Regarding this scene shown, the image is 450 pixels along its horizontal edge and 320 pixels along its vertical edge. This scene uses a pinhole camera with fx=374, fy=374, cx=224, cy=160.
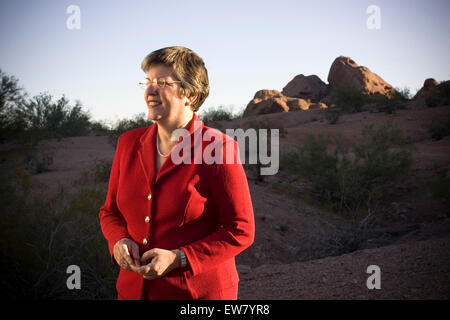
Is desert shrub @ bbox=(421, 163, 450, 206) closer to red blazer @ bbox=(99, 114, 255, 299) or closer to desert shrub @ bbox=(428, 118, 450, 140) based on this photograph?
red blazer @ bbox=(99, 114, 255, 299)

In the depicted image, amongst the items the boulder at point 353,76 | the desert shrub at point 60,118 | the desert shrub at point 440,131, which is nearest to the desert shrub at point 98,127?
the desert shrub at point 60,118

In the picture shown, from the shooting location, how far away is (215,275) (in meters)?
1.77

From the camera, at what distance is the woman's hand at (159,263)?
5.23ft

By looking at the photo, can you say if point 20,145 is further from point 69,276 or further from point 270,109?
point 270,109

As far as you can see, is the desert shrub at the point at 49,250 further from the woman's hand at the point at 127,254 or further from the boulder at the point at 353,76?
the boulder at the point at 353,76

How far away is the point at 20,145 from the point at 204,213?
1018cm

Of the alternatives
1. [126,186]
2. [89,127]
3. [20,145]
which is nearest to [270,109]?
[89,127]

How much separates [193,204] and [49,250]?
3.33 m

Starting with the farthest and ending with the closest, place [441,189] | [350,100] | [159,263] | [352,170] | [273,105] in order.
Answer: [273,105]
[350,100]
[352,170]
[441,189]
[159,263]

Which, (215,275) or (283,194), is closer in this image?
(215,275)

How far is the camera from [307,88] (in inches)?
1877

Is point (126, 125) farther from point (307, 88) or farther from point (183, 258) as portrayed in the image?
point (307, 88)

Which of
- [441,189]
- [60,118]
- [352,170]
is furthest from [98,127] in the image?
[441,189]
